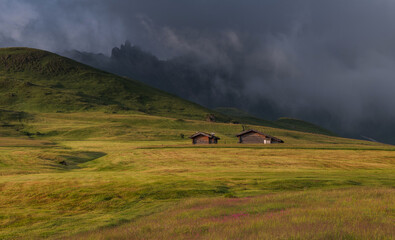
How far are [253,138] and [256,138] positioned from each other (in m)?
1.02

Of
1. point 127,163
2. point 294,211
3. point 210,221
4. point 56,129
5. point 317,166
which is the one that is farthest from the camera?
point 56,129

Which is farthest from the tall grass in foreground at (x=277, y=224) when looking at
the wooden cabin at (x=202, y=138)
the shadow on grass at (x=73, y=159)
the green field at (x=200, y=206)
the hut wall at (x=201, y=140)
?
the hut wall at (x=201, y=140)

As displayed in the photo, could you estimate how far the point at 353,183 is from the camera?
90.2 ft

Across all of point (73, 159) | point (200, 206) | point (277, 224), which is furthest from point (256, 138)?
point (277, 224)

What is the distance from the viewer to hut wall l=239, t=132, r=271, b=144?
10369cm

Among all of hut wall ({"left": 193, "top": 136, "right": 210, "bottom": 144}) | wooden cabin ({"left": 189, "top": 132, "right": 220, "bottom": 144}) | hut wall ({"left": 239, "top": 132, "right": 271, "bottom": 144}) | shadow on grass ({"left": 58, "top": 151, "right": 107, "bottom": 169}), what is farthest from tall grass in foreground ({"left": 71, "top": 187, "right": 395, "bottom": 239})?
hut wall ({"left": 193, "top": 136, "right": 210, "bottom": 144})

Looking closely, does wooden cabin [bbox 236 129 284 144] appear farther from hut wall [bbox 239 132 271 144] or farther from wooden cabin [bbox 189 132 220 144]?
wooden cabin [bbox 189 132 220 144]

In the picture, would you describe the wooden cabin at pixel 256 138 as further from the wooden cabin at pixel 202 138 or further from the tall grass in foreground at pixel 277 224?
the tall grass in foreground at pixel 277 224

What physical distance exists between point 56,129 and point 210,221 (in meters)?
149

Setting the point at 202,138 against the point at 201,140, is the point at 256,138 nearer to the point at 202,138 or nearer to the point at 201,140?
the point at 202,138

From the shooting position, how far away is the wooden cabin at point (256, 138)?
4082 inches

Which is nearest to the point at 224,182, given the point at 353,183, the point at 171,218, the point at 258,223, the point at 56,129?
the point at 353,183

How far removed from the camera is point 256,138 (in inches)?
4134

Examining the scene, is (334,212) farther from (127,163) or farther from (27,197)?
(127,163)
